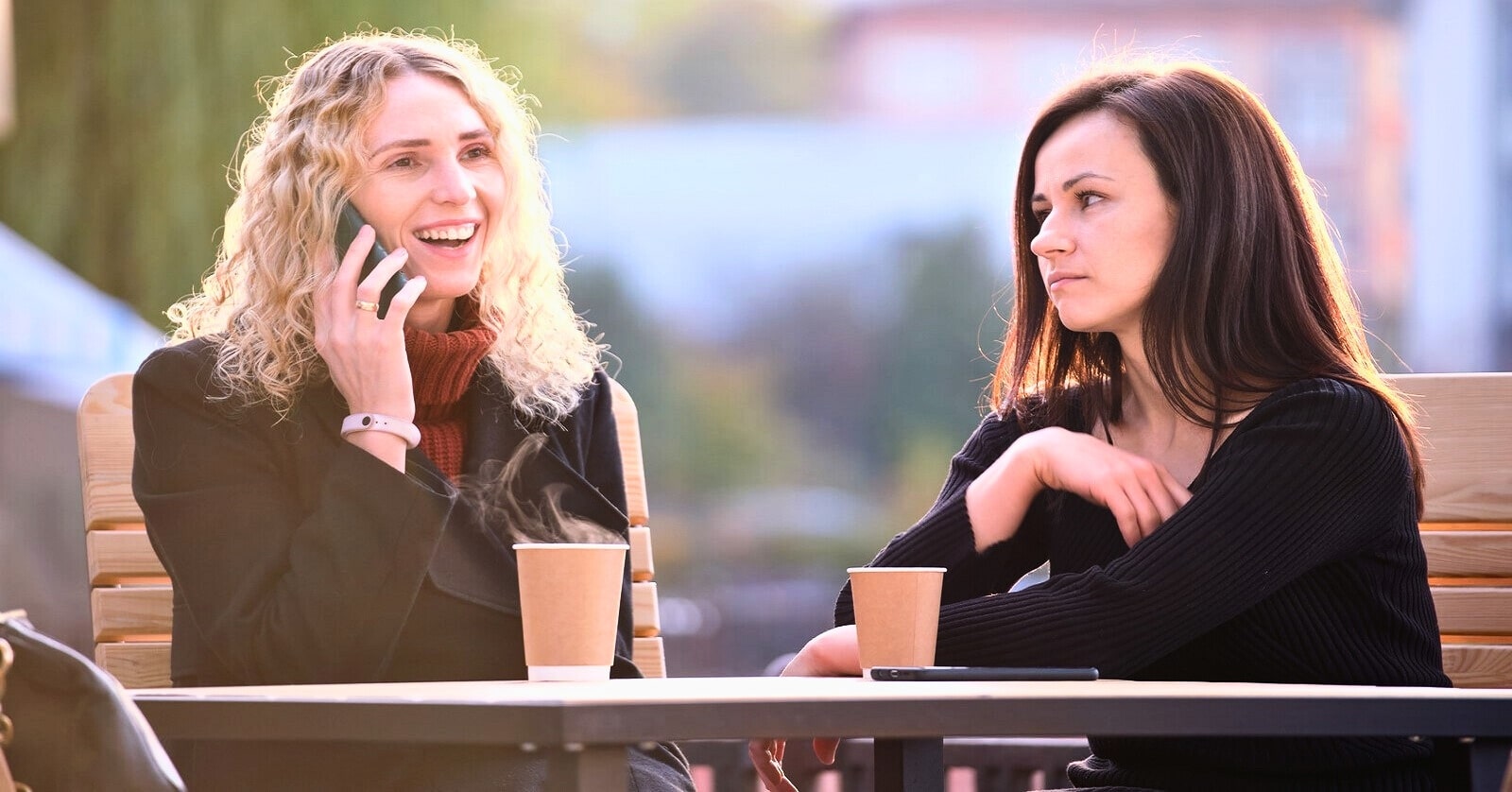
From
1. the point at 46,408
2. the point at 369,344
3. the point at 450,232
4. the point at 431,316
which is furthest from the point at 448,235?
the point at 46,408

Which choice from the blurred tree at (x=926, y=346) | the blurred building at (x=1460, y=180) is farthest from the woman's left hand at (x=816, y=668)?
the blurred building at (x=1460, y=180)

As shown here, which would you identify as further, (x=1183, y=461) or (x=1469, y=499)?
(x=1469, y=499)

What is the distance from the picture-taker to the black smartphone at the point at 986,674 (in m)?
1.44

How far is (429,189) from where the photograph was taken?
2.24m

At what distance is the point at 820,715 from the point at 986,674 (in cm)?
35

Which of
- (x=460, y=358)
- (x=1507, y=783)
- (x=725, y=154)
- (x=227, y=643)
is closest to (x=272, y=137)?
(x=460, y=358)

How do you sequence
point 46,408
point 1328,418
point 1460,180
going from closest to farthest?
point 1328,418, point 46,408, point 1460,180

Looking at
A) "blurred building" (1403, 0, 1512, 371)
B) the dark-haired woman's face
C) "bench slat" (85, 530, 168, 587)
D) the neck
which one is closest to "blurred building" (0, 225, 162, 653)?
"bench slat" (85, 530, 168, 587)

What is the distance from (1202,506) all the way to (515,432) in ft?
3.32

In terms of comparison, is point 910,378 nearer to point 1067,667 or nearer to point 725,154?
point 725,154

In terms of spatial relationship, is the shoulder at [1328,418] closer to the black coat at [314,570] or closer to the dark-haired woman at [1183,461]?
the dark-haired woman at [1183,461]

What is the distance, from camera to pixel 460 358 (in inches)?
88.4

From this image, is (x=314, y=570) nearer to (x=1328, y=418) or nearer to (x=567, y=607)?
(x=567, y=607)

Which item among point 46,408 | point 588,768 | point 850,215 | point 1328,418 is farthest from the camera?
point 850,215
